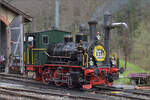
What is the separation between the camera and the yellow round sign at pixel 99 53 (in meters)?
11.3

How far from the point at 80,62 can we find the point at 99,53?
4.40ft

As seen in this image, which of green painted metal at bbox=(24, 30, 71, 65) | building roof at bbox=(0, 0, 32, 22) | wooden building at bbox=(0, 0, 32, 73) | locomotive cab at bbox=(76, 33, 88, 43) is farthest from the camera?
building roof at bbox=(0, 0, 32, 22)

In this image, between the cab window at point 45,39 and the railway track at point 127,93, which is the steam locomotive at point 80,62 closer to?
the cab window at point 45,39

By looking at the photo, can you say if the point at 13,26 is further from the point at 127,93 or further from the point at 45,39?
the point at 127,93

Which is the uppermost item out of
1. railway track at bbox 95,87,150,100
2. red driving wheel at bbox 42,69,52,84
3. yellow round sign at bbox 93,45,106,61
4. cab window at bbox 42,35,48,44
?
cab window at bbox 42,35,48,44

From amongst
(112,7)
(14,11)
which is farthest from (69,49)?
(112,7)

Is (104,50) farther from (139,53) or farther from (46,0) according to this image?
(46,0)

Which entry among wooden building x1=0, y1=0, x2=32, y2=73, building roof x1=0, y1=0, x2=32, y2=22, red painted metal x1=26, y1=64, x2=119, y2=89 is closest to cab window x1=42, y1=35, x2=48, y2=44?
red painted metal x1=26, y1=64, x2=119, y2=89

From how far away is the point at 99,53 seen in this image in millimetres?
11523

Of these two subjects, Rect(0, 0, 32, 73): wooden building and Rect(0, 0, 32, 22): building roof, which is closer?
Rect(0, 0, 32, 73): wooden building

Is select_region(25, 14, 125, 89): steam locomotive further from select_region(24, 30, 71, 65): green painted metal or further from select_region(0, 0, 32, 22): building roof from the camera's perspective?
select_region(0, 0, 32, 22): building roof

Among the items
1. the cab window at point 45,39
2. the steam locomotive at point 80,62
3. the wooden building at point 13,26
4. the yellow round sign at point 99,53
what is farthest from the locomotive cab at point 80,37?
the wooden building at point 13,26

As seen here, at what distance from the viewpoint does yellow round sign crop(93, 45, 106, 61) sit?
11274mm

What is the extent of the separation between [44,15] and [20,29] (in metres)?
11.5
